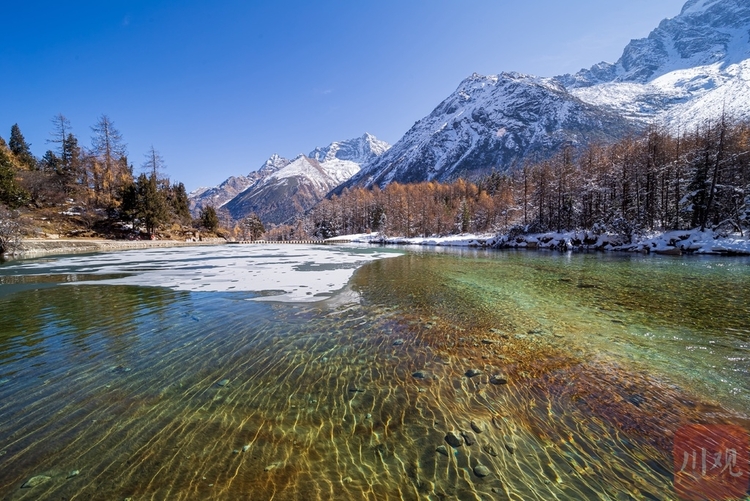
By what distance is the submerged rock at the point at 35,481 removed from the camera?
3.34 meters

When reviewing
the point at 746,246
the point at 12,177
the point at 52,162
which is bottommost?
the point at 746,246

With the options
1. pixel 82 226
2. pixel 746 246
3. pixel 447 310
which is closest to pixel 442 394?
pixel 447 310

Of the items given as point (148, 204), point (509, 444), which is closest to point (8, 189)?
point (148, 204)

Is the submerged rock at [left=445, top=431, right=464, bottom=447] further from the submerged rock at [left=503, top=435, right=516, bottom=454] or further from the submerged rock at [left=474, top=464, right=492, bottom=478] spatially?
the submerged rock at [left=503, top=435, right=516, bottom=454]

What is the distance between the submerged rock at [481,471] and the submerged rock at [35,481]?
16.7 ft

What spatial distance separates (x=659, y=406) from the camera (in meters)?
5.07

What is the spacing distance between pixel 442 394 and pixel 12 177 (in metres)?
65.1

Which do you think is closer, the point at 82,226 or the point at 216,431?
the point at 216,431

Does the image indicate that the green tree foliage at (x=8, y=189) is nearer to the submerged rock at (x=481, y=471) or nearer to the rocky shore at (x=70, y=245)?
the rocky shore at (x=70, y=245)

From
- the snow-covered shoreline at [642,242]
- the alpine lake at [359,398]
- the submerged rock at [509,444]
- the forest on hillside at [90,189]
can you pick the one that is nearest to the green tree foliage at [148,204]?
the forest on hillside at [90,189]

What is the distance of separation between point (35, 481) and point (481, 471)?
527 cm

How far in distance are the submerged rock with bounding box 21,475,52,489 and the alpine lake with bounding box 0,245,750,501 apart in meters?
0.02

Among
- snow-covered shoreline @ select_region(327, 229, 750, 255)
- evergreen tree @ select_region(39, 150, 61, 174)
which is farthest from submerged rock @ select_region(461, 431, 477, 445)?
evergreen tree @ select_region(39, 150, 61, 174)

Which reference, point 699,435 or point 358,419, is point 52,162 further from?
point 699,435
